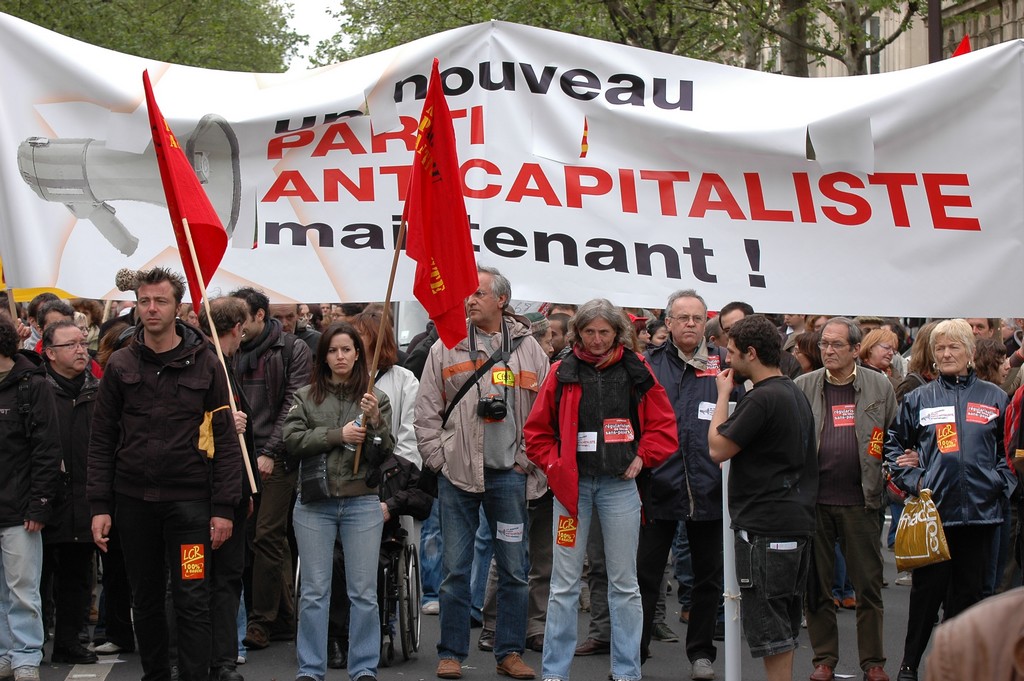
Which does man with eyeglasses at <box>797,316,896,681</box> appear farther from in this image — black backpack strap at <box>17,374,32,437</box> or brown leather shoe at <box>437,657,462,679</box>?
black backpack strap at <box>17,374,32,437</box>

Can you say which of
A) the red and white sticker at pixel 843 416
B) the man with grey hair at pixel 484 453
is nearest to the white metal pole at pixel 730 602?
the red and white sticker at pixel 843 416

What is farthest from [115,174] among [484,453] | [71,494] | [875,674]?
[875,674]

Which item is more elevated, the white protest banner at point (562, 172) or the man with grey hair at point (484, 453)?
the white protest banner at point (562, 172)

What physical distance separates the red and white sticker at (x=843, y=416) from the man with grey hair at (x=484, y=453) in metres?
1.63

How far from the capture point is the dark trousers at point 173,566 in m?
6.53

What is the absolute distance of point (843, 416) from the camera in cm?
759

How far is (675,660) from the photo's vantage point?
8.20m

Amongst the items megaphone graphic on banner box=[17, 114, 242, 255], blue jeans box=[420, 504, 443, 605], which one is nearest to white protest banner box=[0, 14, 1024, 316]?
megaphone graphic on banner box=[17, 114, 242, 255]

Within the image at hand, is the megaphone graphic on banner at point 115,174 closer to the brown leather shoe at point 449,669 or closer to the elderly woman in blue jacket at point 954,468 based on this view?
Answer: the brown leather shoe at point 449,669

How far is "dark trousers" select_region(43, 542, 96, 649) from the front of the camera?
8.00 meters

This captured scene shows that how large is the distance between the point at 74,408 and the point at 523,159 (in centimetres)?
308

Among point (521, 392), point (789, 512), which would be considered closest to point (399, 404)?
point (521, 392)

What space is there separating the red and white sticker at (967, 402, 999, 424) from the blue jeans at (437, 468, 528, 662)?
2.39m

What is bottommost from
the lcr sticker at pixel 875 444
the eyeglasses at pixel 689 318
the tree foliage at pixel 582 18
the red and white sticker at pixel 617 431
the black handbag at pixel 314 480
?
the black handbag at pixel 314 480
